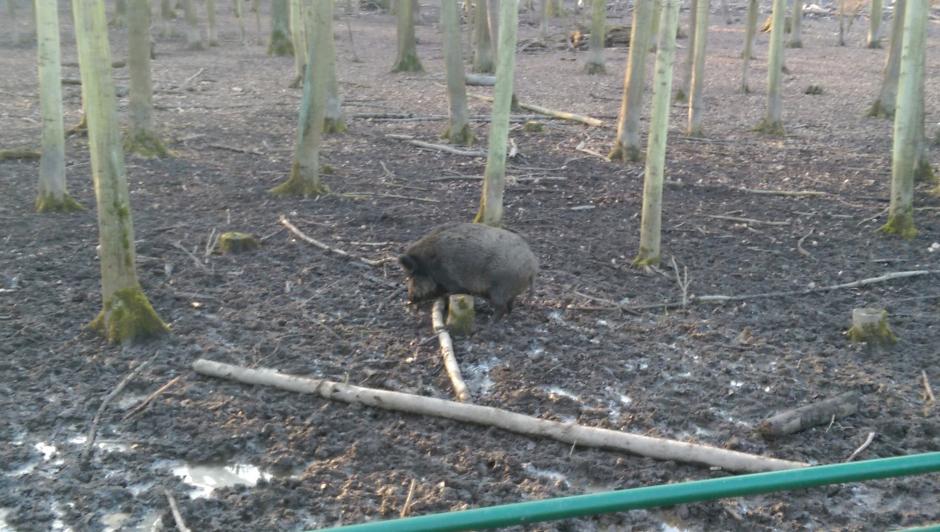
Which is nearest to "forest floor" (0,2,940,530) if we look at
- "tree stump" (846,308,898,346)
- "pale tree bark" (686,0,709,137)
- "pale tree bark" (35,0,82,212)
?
"tree stump" (846,308,898,346)

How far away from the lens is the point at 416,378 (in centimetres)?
643

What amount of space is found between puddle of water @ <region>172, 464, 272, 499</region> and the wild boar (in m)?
2.76

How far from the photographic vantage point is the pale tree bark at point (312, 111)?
36.0ft

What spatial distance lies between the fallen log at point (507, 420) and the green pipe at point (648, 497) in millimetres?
3252

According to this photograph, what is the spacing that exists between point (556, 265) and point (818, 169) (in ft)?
21.4

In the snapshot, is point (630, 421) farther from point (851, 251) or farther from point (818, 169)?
point (818, 169)

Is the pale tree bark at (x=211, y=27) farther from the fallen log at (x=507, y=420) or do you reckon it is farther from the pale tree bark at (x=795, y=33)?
the fallen log at (x=507, y=420)

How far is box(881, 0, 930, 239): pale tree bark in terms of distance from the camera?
9555 millimetres

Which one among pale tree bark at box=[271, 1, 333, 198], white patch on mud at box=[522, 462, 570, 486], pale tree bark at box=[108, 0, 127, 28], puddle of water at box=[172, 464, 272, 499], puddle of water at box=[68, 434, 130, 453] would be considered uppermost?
pale tree bark at box=[108, 0, 127, 28]

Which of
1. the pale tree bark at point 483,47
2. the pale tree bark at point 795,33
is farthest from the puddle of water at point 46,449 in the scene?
the pale tree bark at point 795,33

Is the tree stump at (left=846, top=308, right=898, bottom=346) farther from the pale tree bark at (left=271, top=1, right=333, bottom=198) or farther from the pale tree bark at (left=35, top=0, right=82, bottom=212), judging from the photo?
the pale tree bark at (left=35, top=0, right=82, bottom=212)

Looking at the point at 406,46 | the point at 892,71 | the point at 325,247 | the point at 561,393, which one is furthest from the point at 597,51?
the point at 561,393

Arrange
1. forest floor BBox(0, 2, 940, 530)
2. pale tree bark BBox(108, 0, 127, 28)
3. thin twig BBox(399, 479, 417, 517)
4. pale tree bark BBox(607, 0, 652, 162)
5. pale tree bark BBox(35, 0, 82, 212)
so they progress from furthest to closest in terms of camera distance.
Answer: pale tree bark BBox(108, 0, 127, 28), pale tree bark BBox(607, 0, 652, 162), pale tree bark BBox(35, 0, 82, 212), forest floor BBox(0, 2, 940, 530), thin twig BBox(399, 479, 417, 517)

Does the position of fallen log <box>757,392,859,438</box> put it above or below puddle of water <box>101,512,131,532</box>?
above
